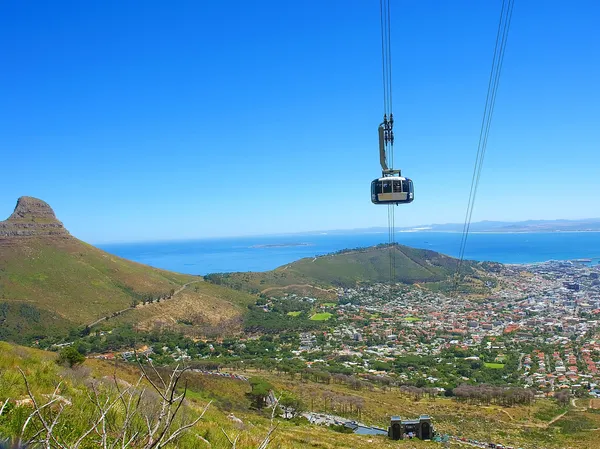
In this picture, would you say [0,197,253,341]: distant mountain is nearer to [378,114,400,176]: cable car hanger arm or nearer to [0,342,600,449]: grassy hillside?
[0,342,600,449]: grassy hillside

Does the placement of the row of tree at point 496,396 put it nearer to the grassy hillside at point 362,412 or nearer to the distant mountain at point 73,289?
the grassy hillside at point 362,412

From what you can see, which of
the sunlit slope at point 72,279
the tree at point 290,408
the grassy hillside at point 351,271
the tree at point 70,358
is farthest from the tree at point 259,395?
the grassy hillside at point 351,271

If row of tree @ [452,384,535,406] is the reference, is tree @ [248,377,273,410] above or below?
above

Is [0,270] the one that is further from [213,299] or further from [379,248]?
[379,248]

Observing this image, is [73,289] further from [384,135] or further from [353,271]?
[353,271]

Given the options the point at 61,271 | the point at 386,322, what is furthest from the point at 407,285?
the point at 61,271

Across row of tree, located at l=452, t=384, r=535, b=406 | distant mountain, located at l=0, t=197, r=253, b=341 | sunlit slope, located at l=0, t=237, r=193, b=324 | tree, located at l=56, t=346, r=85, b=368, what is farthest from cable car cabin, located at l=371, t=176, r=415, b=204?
sunlit slope, located at l=0, t=237, r=193, b=324
